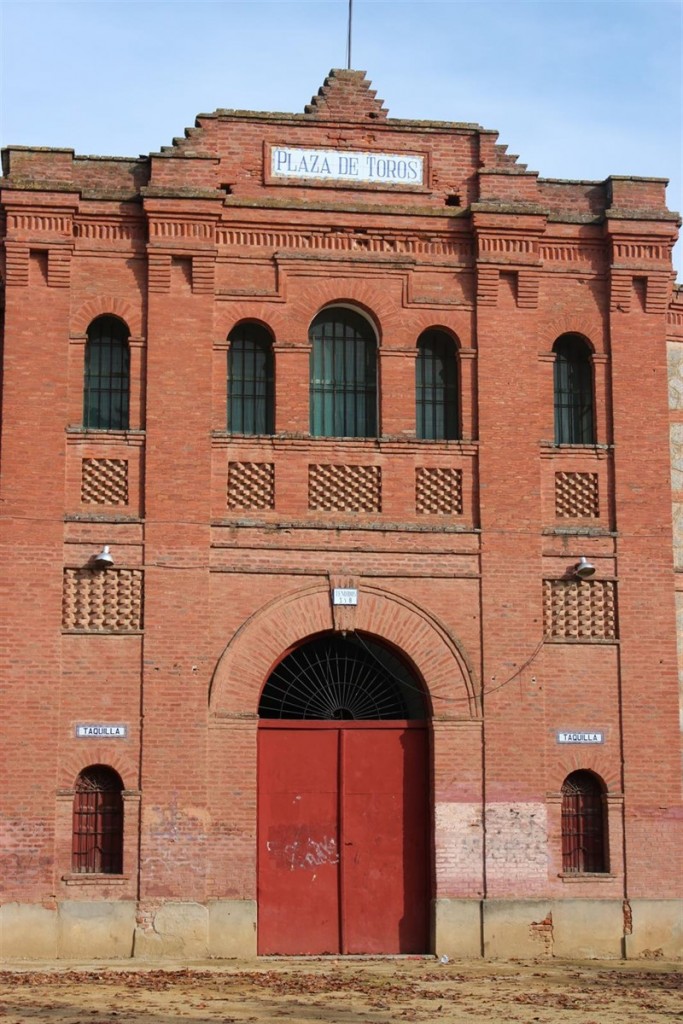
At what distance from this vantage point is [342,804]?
21109mm

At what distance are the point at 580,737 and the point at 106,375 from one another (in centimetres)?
834

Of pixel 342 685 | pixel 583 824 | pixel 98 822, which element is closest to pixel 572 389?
pixel 342 685

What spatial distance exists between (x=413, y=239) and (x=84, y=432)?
5.52 meters

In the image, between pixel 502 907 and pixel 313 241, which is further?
pixel 313 241

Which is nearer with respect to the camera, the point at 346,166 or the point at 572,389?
the point at 346,166

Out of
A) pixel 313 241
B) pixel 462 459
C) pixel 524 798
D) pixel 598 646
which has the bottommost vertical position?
pixel 524 798

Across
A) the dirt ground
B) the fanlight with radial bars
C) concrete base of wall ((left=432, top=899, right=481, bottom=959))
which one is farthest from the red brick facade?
the dirt ground

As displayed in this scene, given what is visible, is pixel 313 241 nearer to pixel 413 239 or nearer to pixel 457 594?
pixel 413 239

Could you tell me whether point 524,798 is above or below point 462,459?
below

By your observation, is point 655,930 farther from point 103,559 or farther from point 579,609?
point 103,559

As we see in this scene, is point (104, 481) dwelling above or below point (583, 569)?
above

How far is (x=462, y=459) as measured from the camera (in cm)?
2195

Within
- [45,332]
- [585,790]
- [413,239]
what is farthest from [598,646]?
[45,332]

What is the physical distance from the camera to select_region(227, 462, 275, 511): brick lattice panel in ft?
70.4
